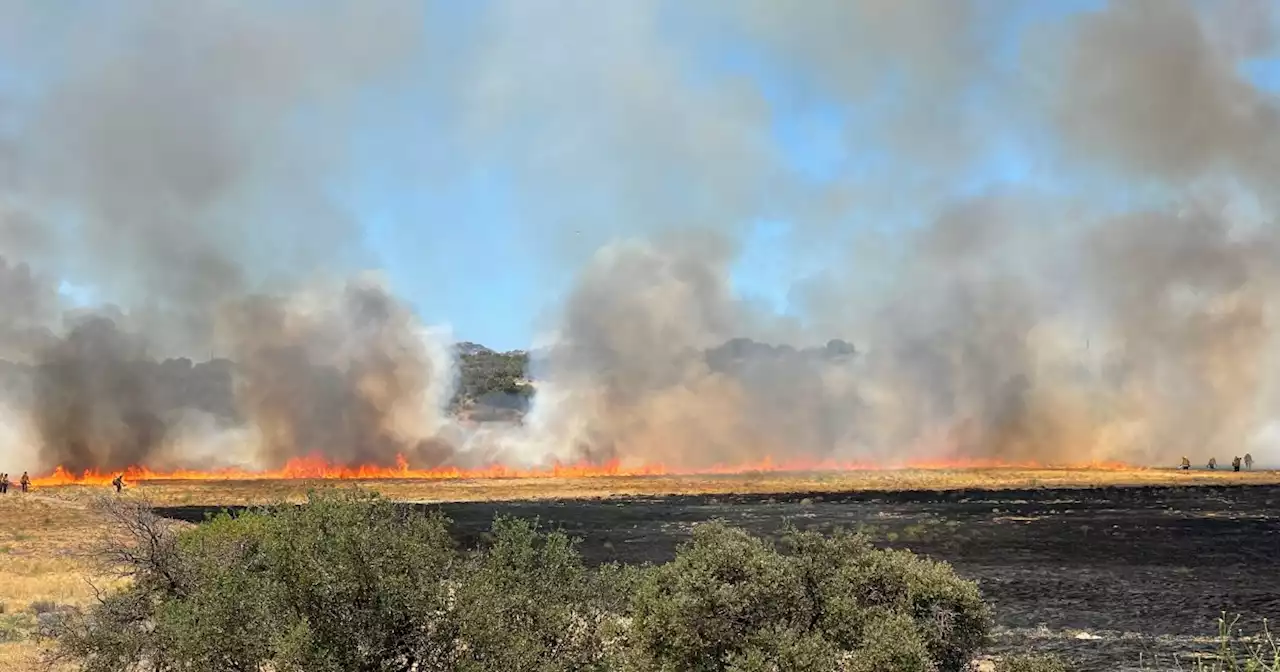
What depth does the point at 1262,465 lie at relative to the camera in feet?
654

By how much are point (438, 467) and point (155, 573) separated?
514ft

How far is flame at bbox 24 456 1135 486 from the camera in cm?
14750

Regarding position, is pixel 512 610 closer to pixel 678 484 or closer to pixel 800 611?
pixel 800 611

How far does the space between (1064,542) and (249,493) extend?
10556 centimetres

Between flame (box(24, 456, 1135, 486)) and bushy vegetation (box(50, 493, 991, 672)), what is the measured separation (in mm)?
130684

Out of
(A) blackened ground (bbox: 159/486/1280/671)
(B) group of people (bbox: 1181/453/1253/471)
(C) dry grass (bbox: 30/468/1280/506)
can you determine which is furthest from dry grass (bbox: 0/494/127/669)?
(B) group of people (bbox: 1181/453/1253/471)

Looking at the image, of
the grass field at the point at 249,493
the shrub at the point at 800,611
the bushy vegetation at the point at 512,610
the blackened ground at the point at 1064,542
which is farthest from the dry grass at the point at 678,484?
the shrub at the point at 800,611

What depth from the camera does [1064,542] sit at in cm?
6756

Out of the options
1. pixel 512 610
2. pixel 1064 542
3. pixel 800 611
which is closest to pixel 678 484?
pixel 1064 542

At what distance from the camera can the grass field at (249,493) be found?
4319cm

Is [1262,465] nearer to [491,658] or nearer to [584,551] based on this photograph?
[584,551]

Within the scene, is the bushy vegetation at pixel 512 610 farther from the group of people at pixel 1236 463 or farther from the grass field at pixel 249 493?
the group of people at pixel 1236 463

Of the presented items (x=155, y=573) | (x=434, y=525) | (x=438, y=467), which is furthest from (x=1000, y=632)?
(x=438, y=467)

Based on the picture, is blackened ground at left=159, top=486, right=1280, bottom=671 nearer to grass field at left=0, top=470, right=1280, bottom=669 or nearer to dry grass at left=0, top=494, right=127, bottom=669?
grass field at left=0, top=470, right=1280, bottom=669
